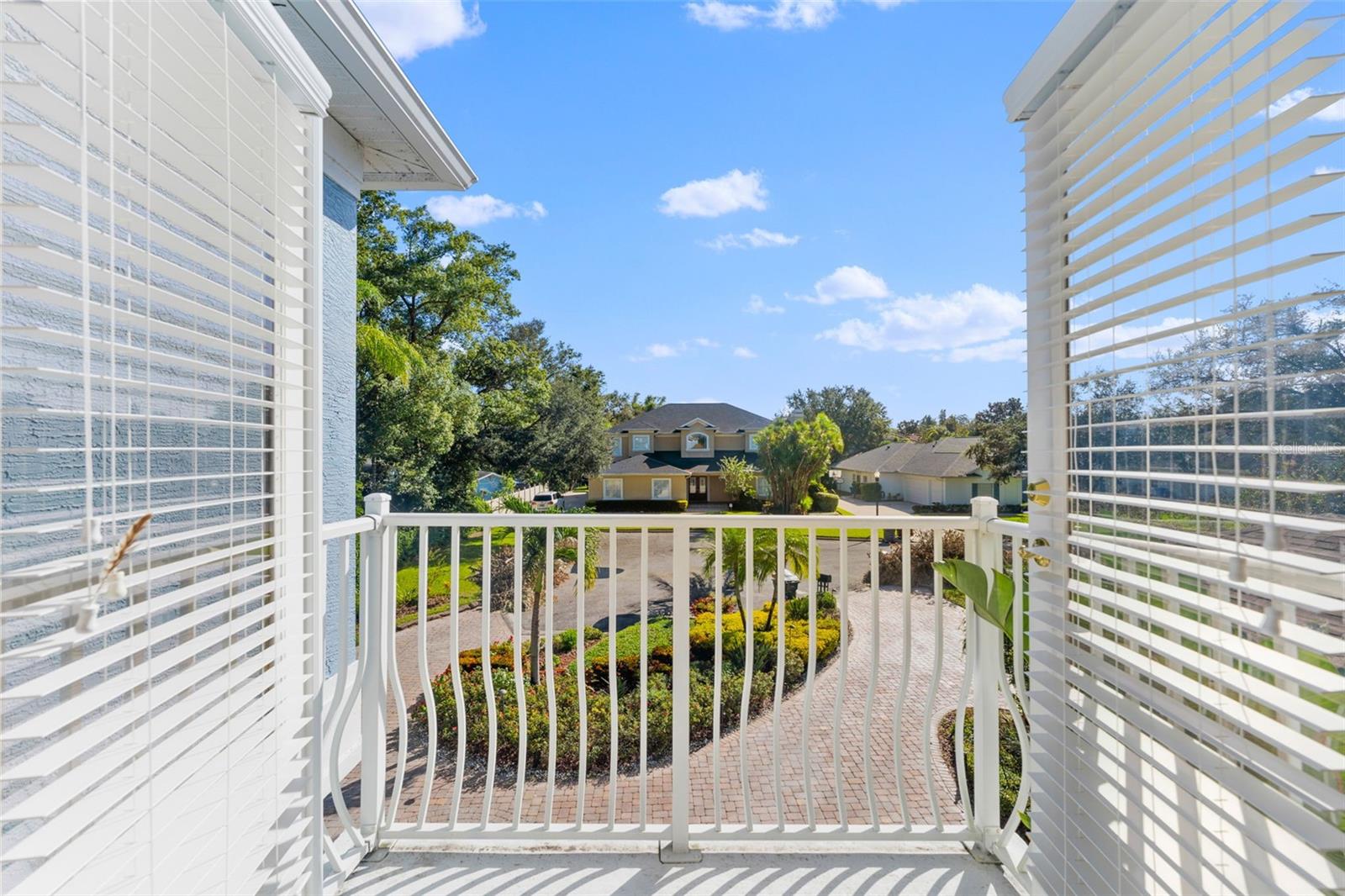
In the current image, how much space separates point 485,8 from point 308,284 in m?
3.02

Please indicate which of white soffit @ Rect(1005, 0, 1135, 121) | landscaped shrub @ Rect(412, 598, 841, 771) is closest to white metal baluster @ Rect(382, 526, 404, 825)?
landscaped shrub @ Rect(412, 598, 841, 771)

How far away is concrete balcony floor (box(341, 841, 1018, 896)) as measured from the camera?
176cm

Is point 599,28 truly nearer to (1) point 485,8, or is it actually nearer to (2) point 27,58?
(1) point 485,8

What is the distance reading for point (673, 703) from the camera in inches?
75.6

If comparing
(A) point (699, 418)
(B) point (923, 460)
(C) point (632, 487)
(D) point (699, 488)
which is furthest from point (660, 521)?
(A) point (699, 418)

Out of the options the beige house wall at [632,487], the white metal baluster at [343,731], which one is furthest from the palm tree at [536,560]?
the beige house wall at [632,487]

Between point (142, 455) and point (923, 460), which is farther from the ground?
point (142, 455)

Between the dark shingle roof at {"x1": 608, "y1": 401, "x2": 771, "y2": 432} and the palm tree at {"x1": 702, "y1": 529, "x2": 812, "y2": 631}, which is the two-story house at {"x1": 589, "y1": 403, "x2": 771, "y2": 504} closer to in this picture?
the dark shingle roof at {"x1": 608, "y1": 401, "x2": 771, "y2": 432}

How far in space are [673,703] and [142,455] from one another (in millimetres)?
1585

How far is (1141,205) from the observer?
115 cm

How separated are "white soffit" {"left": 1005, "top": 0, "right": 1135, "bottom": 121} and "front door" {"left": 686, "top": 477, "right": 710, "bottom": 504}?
2289 cm

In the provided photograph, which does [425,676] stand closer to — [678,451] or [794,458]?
[794,458]

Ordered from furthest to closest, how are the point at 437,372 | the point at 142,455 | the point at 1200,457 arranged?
the point at 437,372 < the point at 142,455 < the point at 1200,457

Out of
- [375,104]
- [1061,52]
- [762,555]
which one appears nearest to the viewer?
[1061,52]
